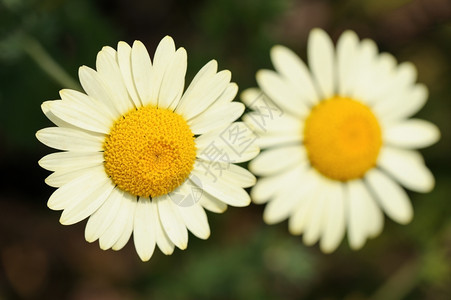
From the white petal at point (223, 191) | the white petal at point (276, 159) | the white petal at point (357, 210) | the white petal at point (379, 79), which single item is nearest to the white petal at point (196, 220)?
the white petal at point (223, 191)

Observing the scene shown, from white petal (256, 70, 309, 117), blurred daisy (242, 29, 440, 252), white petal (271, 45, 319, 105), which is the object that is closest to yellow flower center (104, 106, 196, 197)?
blurred daisy (242, 29, 440, 252)

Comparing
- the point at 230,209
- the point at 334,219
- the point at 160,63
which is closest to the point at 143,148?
the point at 160,63

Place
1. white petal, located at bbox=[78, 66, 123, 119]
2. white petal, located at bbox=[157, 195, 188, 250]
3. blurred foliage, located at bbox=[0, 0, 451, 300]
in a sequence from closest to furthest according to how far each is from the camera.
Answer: white petal, located at bbox=[78, 66, 123, 119], white petal, located at bbox=[157, 195, 188, 250], blurred foliage, located at bbox=[0, 0, 451, 300]

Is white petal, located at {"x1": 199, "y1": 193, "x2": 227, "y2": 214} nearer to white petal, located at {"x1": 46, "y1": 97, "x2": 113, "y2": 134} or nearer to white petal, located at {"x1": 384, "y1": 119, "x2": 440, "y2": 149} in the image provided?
white petal, located at {"x1": 46, "y1": 97, "x2": 113, "y2": 134}

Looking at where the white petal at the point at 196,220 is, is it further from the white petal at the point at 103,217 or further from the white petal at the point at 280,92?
the white petal at the point at 280,92

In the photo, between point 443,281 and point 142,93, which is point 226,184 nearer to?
point 142,93

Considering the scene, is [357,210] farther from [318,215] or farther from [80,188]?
[80,188]
